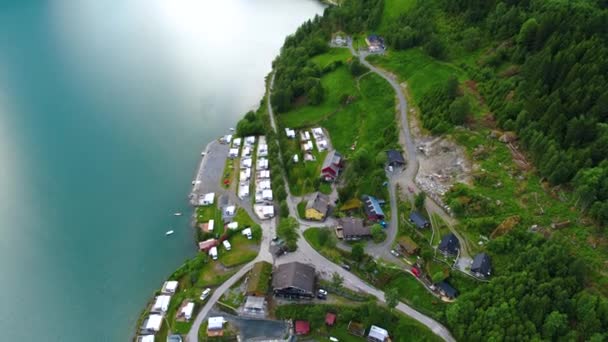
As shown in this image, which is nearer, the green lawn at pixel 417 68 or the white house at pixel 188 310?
the white house at pixel 188 310

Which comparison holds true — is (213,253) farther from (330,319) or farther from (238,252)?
(330,319)

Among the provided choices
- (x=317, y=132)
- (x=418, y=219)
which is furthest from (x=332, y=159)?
(x=418, y=219)

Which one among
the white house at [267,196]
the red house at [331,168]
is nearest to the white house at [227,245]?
the white house at [267,196]

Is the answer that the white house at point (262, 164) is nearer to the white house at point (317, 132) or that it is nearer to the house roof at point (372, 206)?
the white house at point (317, 132)

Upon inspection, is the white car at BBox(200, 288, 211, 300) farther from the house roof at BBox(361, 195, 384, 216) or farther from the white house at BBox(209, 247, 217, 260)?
the house roof at BBox(361, 195, 384, 216)

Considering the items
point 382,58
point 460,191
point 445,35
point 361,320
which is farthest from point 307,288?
point 445,35

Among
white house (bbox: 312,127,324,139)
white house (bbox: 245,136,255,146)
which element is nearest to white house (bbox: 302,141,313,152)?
white house (bbox: 312,127,324,139)
